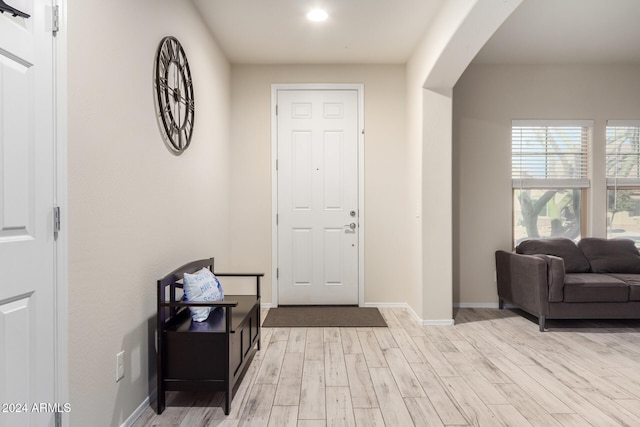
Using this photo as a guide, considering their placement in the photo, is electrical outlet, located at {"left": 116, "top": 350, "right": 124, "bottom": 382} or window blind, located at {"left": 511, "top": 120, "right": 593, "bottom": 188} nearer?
electrical outlet, located at {"left": 116, "top": 350, "right": 124, "bottom": 382}

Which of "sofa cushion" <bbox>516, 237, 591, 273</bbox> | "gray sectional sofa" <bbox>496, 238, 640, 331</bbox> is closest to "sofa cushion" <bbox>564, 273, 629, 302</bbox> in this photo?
"gray sectional sofa" <bbox>496, 238, 640, 331</bbox>

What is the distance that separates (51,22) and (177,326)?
1.62m

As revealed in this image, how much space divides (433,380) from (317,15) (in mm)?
2983

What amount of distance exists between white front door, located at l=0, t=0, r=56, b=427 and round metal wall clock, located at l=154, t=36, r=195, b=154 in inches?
37.3

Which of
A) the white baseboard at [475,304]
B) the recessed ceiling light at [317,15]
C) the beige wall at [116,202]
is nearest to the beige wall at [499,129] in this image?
the white baseboard at [475,304]

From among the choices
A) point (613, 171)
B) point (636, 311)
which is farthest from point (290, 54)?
point (636, 311)

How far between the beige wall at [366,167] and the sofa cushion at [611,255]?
6.33 ft

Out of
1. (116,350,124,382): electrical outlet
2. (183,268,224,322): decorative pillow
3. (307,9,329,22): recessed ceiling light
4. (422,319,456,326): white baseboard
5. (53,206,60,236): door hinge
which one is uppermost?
(307,9,329,22): recessed ceiling light

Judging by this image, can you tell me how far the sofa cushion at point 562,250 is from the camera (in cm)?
410

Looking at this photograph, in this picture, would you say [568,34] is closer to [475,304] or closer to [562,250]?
[562,250]

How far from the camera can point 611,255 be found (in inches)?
163

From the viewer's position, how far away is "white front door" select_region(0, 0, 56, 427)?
1305 mm

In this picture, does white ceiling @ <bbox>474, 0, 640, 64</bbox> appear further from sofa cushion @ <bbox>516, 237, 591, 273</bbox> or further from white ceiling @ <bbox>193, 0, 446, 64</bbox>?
sofa cushion @ <bbox>516, 237, 591, 273</bbox>

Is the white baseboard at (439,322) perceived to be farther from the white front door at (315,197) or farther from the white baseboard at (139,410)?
the white baseboard at (139,410)
